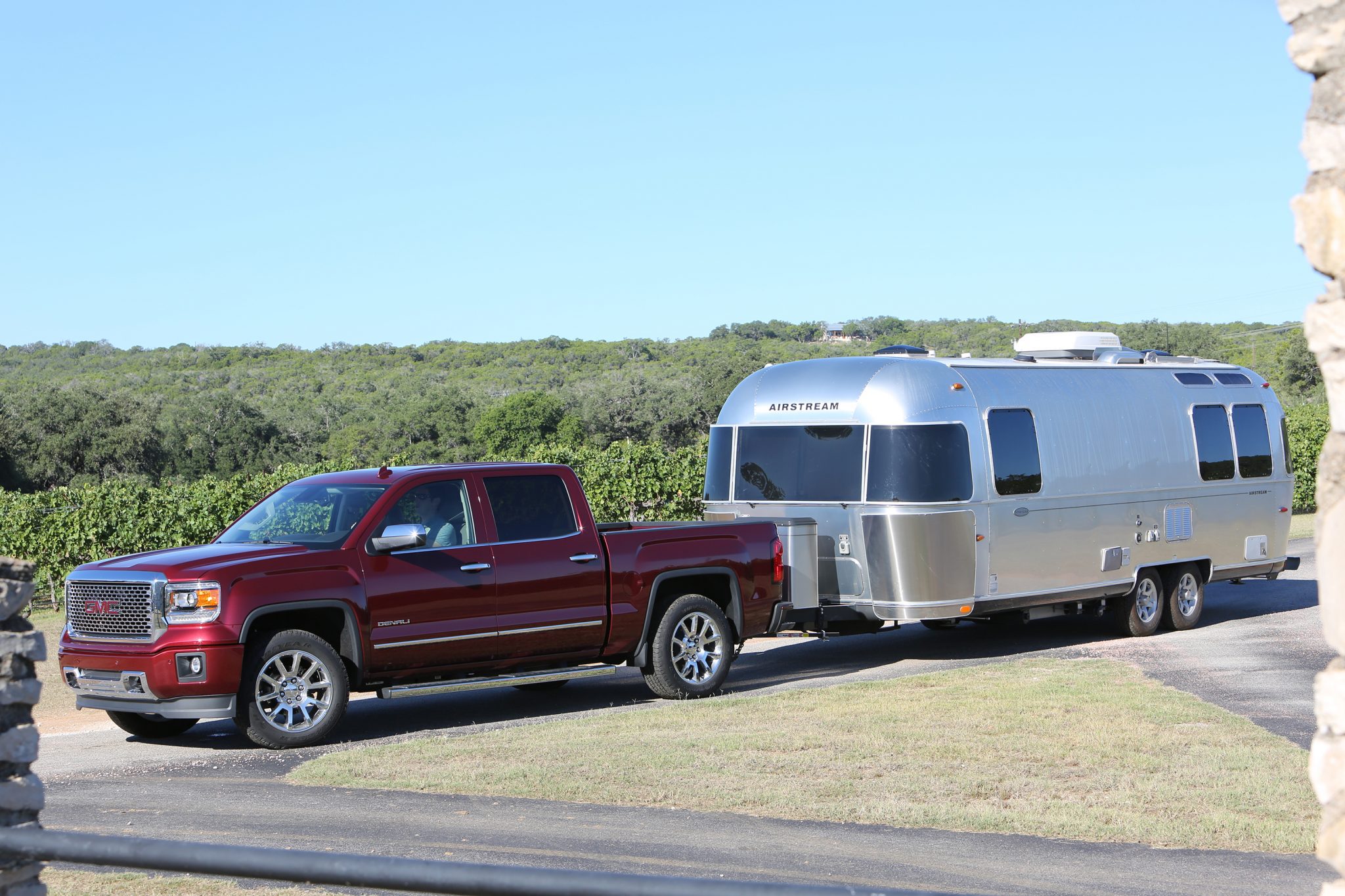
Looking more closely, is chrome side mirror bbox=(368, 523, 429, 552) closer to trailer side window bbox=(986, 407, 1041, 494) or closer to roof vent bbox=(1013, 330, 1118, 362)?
trailer side window bbox=(986, 407, 1041, 494)

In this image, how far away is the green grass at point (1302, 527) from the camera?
30234mm

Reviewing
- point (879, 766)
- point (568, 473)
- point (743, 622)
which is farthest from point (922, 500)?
point (879, 766)

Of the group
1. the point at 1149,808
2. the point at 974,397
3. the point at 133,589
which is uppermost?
the point at 974,397

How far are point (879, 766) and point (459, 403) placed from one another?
65.4 meters

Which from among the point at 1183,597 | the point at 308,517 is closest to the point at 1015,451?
the point at 1183,597

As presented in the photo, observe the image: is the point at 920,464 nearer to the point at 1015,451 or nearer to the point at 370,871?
the point at 1015,451

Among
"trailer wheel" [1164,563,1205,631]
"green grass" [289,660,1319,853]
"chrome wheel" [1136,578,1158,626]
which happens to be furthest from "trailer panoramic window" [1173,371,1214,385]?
"green grass" [289,660,1319,853]

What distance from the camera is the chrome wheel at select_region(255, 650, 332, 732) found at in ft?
35.2

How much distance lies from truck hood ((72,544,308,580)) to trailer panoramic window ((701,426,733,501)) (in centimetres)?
581

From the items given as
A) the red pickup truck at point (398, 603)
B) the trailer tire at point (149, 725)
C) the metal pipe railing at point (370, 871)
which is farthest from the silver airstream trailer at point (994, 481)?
the metal pipe railing at point (370, 871)

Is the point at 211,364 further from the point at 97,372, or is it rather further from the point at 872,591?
the point at 872,591

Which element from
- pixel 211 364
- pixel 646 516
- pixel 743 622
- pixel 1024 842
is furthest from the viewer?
pixel 211 364

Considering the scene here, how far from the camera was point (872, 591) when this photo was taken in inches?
571

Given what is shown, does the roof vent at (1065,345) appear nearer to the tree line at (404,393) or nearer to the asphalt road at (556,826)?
the asphalt road at (556,826)
